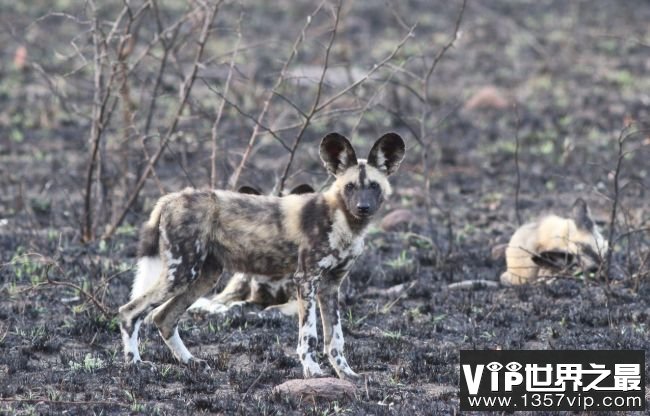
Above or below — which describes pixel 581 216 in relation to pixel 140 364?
above

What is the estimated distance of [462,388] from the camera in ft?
21.6

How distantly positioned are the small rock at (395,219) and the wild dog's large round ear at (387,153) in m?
4.60

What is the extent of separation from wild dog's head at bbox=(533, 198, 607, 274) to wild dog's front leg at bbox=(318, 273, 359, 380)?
2.83 m

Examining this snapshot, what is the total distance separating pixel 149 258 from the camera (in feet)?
22.6

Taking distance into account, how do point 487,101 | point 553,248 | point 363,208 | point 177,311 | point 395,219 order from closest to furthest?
point 363,208 < point 177,311 < point 553,248 < point 395,219 < point 487,101

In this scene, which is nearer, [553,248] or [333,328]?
[333,328]

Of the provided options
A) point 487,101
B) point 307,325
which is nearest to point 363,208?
point 307,325

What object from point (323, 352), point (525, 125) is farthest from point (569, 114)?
point (323, 352)

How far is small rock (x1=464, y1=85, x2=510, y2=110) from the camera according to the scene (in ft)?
59.3

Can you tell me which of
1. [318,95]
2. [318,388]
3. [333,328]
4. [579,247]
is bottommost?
[318,388]

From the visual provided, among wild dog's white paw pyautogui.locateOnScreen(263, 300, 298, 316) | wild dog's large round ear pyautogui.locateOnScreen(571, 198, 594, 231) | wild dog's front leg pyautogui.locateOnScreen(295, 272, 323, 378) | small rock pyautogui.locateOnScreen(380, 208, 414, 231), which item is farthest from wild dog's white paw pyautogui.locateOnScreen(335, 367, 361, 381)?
small rock pyautogui.locateOnScreen(380, 208, 414, 231)

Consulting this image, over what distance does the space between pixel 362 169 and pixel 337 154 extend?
7.1 inches

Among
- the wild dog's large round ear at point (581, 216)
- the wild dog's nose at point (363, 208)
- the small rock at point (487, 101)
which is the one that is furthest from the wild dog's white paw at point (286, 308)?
the small rock at point (487, 101)

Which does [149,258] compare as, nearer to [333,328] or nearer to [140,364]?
[140,364]
